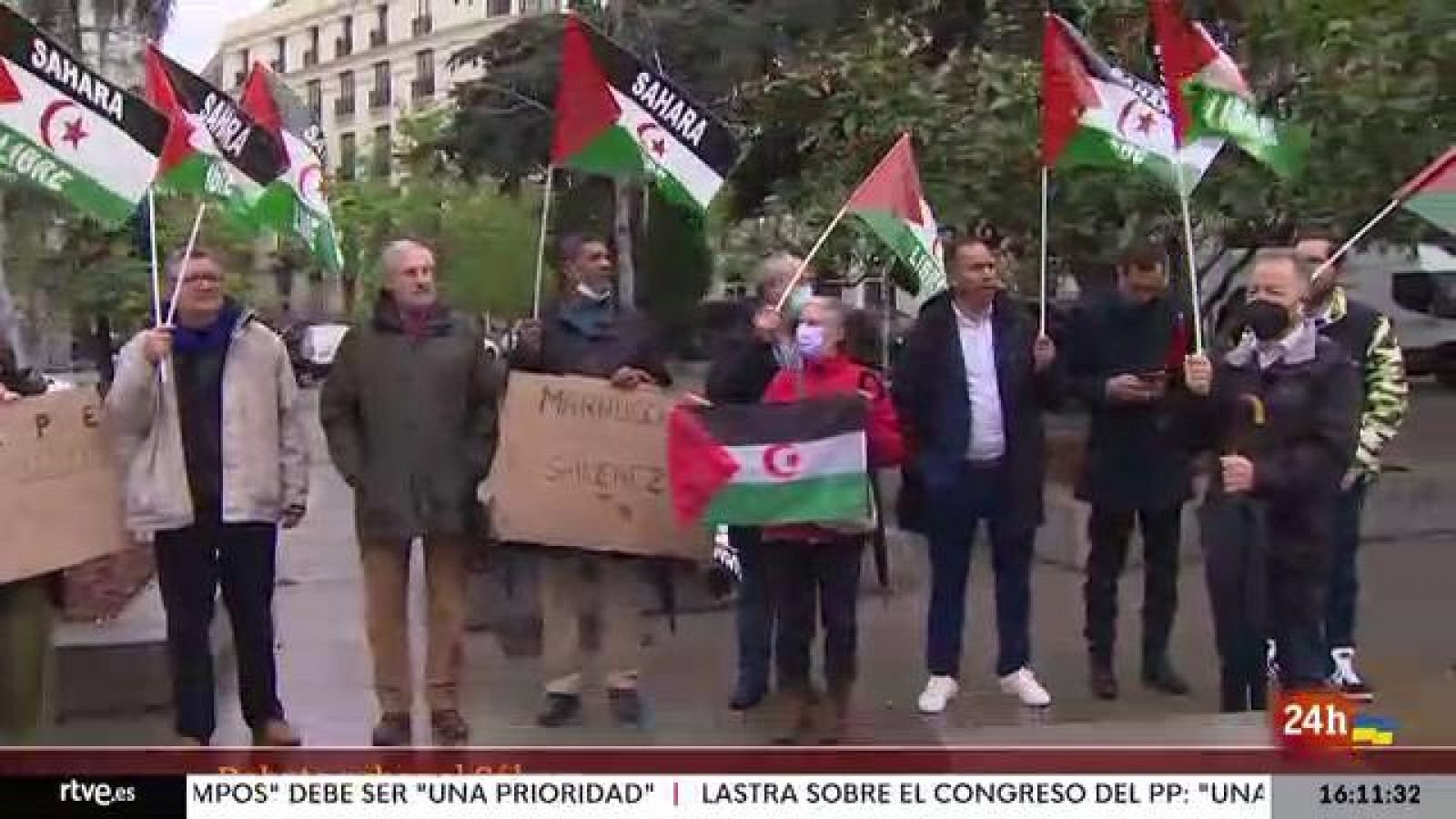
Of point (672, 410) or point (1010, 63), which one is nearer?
point (672, 410)

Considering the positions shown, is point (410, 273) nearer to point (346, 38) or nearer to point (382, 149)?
point (382, 149)

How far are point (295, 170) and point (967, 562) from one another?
1.71 m

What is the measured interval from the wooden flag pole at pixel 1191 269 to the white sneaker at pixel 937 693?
85 centimetres

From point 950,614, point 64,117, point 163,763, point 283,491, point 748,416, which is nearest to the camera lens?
point 163,763

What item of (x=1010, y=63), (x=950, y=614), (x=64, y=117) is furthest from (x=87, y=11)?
(x=950, y=614)

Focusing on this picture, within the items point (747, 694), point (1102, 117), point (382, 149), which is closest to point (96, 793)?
point (382, 149)

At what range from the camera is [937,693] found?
402 centimetres

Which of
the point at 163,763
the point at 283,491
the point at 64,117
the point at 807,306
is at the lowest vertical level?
the point at 163,763

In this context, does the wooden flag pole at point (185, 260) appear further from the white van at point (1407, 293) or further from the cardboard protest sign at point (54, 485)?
the white van at point (1407, 293)

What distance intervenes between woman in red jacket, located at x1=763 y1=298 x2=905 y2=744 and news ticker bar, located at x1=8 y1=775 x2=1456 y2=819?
68 centimetres

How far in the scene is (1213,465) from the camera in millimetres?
4117

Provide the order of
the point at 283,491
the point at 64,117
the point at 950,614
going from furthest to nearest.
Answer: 1. the point at 950,614
2. the point at 283,491
3. the point at 64,117

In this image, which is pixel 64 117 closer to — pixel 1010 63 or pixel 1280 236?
pixel 1010 63

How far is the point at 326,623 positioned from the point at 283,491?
513 mm
